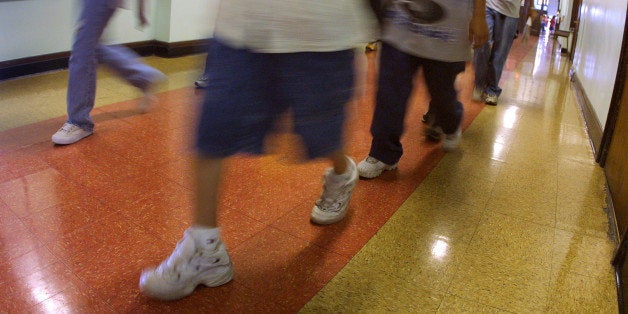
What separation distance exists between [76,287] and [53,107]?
1793 mm

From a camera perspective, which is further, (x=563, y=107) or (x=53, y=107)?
(x=563, y=107)

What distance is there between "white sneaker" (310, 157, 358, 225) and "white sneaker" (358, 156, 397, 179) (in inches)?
15.5

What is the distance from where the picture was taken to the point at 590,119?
307 centimetres

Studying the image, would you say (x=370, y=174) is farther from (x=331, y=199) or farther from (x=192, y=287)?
(x=192, y=287)

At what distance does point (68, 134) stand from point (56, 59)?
1645 mm

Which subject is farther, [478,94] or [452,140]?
[478,94]

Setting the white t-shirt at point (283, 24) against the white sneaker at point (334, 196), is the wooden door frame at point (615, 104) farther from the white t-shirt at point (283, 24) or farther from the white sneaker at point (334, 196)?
the white t-shirt at point (283, 24)

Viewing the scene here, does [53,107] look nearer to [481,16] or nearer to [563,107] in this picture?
[481,16]

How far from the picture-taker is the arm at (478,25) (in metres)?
1.73

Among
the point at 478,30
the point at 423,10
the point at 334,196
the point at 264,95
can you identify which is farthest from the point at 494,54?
the point at 264,95

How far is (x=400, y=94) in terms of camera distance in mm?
1939

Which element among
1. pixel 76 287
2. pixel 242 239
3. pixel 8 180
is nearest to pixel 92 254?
pixel 76 287

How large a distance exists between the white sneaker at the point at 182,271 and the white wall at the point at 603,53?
2.40m

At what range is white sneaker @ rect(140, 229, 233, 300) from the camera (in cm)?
123
